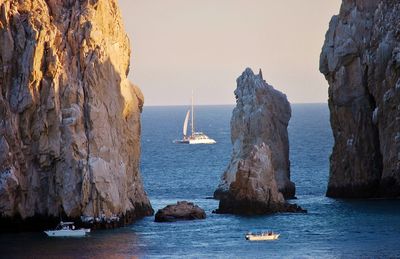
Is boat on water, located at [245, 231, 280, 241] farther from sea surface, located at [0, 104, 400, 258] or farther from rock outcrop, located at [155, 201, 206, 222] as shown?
rock outcrop, located at [155, 201, 206, 222]

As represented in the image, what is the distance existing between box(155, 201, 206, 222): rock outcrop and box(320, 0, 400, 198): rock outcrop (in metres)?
19.9

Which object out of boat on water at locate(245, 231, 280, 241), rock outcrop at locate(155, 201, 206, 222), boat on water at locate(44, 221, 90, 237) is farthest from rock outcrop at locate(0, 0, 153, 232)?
boat on water at locate(245, 231, 280, 241)

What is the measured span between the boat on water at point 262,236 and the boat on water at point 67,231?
11.6 m

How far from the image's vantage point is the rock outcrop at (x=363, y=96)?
146875 mm

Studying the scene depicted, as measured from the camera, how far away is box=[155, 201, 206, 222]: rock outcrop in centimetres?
13325

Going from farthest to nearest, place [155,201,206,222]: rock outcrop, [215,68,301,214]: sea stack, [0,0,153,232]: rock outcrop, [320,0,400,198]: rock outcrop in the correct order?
[215,68,301,214]: sea stack < [320,0,400,198]: rock outcrop < [155,201,206,222]: rock outcrop < [0,0,153,232]: rock outcrop

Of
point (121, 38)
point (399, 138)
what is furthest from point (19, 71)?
point (399, 138)

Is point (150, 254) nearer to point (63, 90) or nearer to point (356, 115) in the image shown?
point (63, 90)

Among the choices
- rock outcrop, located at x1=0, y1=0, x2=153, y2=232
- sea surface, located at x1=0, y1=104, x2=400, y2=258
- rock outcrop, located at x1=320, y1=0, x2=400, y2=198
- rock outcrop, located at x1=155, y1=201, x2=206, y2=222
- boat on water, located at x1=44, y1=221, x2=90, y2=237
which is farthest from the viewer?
rock outcrop, located at x1=320, y1=0, x2=400, y2=198

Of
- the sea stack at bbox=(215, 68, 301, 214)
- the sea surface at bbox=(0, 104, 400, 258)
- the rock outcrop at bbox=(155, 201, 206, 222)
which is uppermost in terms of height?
the sea stack at bbox=(215, 68, 301, 214)

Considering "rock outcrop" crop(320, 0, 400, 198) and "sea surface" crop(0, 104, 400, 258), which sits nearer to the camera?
"sea surface" crop(0, 104, 400, 258)

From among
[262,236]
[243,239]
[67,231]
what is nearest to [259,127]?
[243,239]

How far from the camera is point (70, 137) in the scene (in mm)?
124562

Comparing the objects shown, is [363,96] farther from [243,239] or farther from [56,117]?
[56,117]
